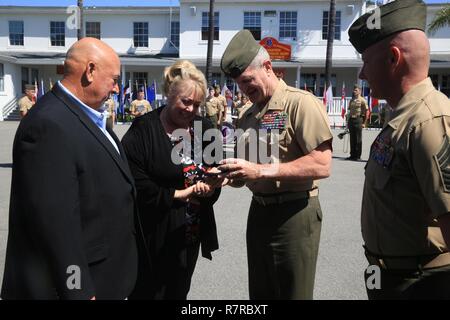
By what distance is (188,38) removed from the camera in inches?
1141

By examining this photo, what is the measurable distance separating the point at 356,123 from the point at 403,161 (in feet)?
36.7

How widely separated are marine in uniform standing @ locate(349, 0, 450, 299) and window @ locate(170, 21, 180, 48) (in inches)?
1208

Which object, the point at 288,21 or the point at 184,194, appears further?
the point at 288,21

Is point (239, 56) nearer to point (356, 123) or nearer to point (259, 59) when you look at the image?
point (259, 59)

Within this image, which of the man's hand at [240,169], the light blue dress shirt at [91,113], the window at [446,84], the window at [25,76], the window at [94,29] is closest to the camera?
the light blue dress shirt at [91,113]

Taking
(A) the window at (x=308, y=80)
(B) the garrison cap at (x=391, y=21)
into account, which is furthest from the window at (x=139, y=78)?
(B) the garrison cap at (x=391, y=21)

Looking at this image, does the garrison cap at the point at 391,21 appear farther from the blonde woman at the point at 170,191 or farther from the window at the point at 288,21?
the window at the point at 288,21

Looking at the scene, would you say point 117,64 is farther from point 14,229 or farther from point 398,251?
point 398,251

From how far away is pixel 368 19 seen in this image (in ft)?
5.84

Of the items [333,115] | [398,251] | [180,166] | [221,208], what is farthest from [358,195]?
[333,115]

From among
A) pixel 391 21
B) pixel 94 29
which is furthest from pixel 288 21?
pixel 391 21

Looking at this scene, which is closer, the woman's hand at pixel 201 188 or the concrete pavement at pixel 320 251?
the woman's hand at pixel 201 188

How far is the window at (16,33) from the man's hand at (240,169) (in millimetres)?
34841

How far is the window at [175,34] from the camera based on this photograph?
3095 cm
